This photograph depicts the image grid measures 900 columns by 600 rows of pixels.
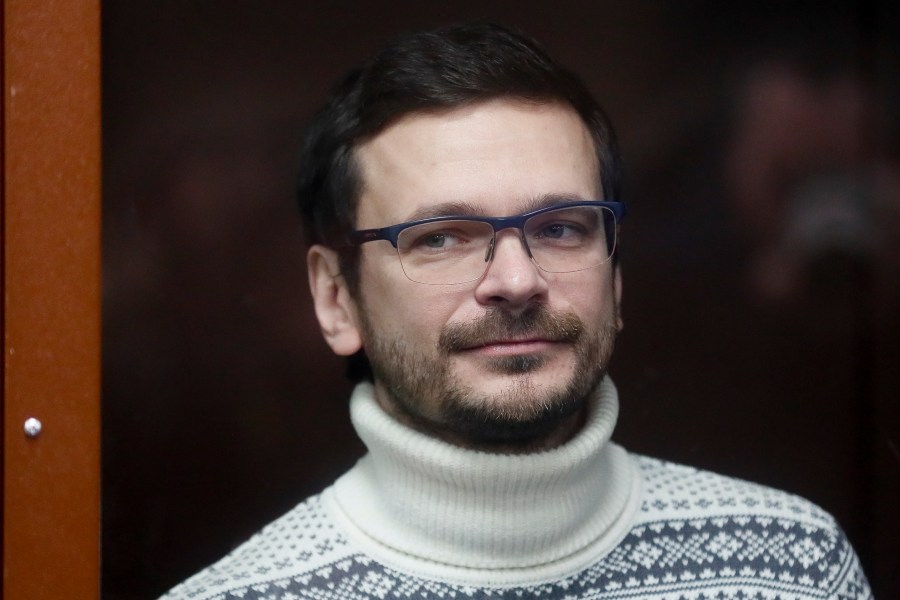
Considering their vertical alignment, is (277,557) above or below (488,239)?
below

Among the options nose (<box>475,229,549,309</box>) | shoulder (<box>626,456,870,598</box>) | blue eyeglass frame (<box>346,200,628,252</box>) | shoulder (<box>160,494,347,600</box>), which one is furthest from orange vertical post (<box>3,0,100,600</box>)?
shoulder (<box>626,456,870,598</box>)

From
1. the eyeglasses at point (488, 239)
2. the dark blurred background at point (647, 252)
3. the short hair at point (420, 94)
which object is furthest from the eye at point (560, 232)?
the dark blurred background at point (647, 252)

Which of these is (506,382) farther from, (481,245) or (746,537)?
(746,537)

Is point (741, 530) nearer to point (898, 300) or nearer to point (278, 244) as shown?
point (898, 300)

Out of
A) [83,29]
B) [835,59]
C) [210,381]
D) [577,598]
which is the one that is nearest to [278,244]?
[210,381]

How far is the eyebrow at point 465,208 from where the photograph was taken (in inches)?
45.0

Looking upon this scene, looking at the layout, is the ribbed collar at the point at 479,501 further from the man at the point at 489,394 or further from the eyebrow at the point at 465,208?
the eyebrow at the point at 465,208

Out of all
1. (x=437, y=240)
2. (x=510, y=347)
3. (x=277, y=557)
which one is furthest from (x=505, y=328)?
(x=277, y=557)

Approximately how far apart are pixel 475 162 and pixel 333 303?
29 cm

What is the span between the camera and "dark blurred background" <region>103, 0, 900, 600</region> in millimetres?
1438

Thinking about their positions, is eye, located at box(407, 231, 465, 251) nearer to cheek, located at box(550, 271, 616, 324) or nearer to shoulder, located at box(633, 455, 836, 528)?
cheek, located at box(550, 271, 616, 324)

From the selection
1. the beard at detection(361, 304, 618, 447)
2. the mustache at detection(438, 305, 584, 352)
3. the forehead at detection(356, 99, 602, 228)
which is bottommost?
the beard at detection(361, 304, 618, 447)

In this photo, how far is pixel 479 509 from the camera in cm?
115

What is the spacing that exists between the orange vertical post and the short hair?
1.06 ft
